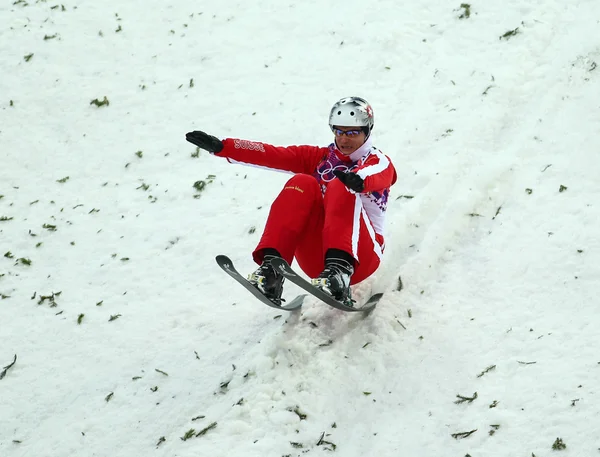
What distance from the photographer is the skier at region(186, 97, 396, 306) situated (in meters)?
4.33

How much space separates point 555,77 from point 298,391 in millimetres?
4385

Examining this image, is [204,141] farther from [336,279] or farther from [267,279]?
[336,279]

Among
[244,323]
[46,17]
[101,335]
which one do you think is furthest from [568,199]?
[46,17]

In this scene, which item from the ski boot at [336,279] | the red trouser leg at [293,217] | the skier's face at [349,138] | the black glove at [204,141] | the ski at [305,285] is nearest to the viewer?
the ski at [305,285]

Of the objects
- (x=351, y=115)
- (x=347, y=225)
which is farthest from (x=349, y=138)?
(x=347, y=225)

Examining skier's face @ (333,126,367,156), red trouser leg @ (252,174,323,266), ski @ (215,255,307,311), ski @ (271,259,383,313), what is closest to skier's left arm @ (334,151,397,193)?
skier's face @ (333,126,367,156)

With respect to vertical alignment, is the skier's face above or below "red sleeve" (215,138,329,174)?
above

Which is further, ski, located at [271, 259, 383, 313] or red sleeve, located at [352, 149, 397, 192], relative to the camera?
red sleeve, located at [352, 149, 397, 192]

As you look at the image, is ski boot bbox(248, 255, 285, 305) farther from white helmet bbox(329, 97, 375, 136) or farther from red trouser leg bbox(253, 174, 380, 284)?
white helmet bbox(329, 97, 375, 136)

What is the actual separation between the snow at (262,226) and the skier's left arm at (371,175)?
0.95 m

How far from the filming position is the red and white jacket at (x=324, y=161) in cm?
462

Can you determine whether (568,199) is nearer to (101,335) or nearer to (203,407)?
(203,407)

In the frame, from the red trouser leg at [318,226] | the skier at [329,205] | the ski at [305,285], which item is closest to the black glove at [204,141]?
the skier at [329,205]

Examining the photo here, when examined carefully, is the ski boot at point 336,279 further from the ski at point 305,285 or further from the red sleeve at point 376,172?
the red sleeve at point 376,172
